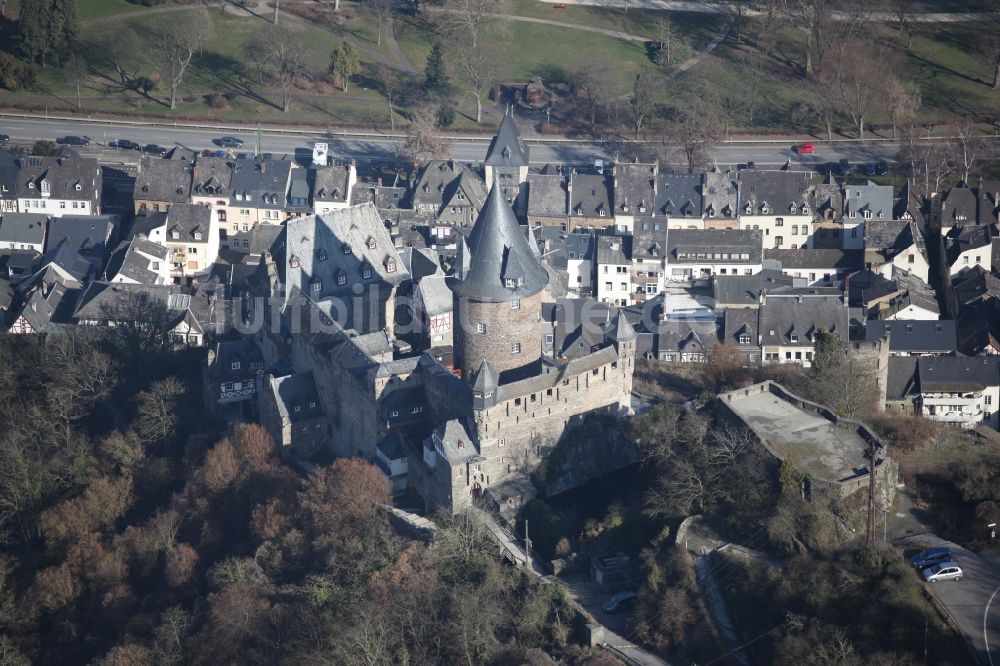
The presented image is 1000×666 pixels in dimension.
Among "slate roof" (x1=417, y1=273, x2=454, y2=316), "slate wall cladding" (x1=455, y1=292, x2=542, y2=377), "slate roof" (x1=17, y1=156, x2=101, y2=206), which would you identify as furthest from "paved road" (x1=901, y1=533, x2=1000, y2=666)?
"slate roof" (x1=17, y1=156, x2=101, y2=206)

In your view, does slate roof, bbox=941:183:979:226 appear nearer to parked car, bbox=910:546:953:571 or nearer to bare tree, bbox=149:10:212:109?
parked car, bbox=910:546:953:571

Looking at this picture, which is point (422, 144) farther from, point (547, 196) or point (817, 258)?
point (817, 258)

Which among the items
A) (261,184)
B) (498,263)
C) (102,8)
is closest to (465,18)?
(102,8)

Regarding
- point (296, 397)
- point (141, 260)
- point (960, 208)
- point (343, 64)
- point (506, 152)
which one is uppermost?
point (343, 64)

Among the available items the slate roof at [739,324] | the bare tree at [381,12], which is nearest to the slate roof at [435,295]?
the slate roof at [739,324]

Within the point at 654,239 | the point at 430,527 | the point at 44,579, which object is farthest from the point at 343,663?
the point at 654,239
